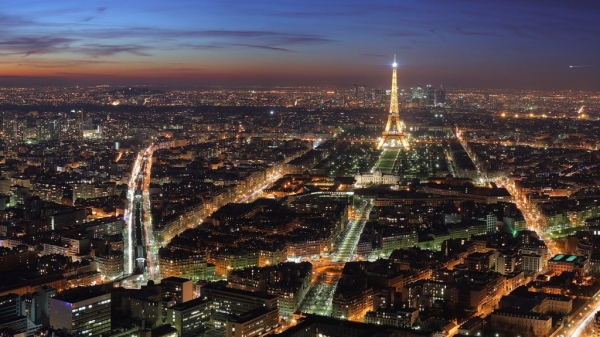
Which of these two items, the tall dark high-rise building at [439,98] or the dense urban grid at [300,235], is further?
the tall dark high-rise building at [439,98]

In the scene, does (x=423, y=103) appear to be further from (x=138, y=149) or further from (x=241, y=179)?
(x=241, y=179)

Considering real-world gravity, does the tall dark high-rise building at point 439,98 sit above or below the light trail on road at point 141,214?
above

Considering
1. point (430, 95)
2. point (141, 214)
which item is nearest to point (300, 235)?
point (141, 214)

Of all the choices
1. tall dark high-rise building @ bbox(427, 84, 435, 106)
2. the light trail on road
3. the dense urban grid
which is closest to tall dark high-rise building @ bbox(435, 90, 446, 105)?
tall dark high-rise building @ bbox(427, 84, 435, 106)

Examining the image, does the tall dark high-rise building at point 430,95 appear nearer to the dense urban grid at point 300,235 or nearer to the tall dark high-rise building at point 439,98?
the tall dark high-rise building at point 439,98

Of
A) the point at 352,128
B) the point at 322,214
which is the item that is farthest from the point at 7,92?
the point at 322,214

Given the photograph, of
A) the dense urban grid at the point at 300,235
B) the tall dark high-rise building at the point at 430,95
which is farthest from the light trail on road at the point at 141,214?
the tall dark high-rise building at the point at 430,95

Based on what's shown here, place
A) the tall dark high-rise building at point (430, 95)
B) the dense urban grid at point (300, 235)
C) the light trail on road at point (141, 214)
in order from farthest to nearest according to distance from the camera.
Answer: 1. the tall dark high-rise building at point (430, 95)
2. the light trail on road at point (141, 214)
3. the dense urban grid at point (300, 235)

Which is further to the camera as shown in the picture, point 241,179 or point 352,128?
point 352,128

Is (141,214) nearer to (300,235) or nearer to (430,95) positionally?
(300,235)
